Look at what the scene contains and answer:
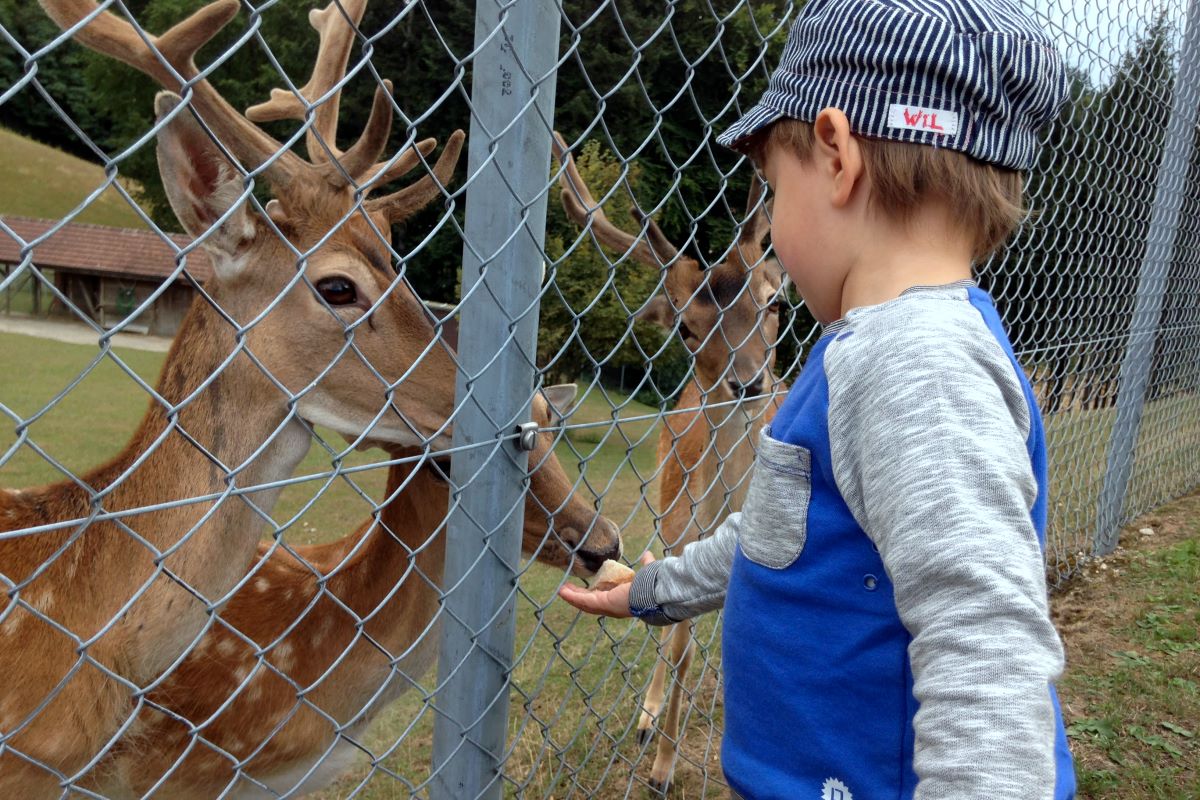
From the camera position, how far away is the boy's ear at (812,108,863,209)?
1348 millimetres

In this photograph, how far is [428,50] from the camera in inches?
529

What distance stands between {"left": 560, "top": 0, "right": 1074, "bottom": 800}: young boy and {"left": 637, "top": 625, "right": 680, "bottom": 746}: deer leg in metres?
2.89

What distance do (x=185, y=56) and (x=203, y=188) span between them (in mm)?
313

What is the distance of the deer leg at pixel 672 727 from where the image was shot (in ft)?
12.9

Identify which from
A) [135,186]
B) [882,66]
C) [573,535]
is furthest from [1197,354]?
[135,186]

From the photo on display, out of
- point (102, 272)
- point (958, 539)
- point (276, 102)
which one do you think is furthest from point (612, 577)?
point (102, 272)

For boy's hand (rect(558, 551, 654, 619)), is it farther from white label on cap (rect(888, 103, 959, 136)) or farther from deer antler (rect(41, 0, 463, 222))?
white label on cap (rect(888, 103, 959, 136))

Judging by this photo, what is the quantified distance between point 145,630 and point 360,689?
0.79 meters

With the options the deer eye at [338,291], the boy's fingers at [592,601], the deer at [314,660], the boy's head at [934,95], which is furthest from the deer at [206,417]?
the boy's head at [934,95]

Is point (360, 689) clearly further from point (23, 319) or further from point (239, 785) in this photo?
point (23, 319)

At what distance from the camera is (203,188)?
2225mm

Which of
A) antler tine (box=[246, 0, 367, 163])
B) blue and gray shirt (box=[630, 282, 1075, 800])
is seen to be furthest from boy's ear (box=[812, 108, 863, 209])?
antler tine (box=[246, 0, 367, 163])

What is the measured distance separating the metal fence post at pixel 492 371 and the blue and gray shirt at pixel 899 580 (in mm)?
487

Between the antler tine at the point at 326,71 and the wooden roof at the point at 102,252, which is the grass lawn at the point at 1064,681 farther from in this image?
the wooden roof at the point at 102,252
